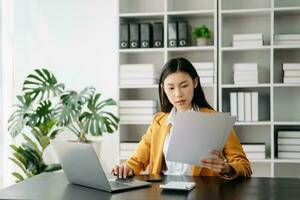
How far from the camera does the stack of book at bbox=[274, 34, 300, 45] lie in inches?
151

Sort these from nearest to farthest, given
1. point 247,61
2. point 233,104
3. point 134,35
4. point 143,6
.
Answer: point 233,104 → point 134,35 → point 247,61 → point 143,6

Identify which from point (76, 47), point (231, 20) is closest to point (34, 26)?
point (76, 47)

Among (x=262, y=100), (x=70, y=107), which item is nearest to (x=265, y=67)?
(x=262, y=100)

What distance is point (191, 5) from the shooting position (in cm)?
425

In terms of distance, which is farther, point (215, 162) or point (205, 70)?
point (205, 70)

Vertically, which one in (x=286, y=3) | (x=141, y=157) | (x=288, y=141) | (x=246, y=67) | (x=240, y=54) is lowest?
(x=288, y=141)

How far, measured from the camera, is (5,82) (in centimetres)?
450

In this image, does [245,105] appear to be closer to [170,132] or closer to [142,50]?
[142,50]

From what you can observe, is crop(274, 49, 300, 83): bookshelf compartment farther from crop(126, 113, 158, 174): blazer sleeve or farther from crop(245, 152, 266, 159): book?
crop(126, 113, 158, 174): blazer sleeve

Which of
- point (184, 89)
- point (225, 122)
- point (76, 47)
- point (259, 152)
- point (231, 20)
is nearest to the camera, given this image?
point (225, 122)

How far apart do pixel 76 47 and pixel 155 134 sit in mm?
2224

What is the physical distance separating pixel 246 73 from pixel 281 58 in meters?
0.44

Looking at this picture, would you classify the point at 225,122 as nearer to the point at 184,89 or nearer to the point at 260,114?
the point at 184,89

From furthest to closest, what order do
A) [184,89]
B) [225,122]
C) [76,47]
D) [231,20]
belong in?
[76,47] → [231,20] → [184,89] → [225,122]
